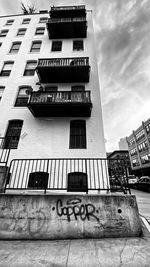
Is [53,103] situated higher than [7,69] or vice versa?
[7,69]

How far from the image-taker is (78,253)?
3.06 meters

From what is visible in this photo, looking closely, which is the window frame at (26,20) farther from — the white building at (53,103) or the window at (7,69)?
the window at (7,69)

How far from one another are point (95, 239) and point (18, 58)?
1689 cm

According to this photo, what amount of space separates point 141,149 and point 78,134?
1273 inches

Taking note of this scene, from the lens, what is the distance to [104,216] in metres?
4.05

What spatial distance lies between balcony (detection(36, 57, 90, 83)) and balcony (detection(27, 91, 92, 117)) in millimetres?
2677

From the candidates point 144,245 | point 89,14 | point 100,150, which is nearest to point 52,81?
point 100,150

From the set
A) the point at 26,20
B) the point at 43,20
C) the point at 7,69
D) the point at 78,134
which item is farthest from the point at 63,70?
the point at 26,20

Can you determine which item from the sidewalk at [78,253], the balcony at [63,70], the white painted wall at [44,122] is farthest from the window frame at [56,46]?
the sidewalk at [78,253]

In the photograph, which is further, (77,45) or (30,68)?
(77,45)

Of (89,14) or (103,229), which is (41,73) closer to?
(103,229)

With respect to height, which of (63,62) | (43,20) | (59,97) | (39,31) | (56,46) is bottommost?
(59,97)

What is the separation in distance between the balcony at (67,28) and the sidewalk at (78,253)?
1895 centimetres

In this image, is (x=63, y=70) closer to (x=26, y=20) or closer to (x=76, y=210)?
(x=76, y=210)
